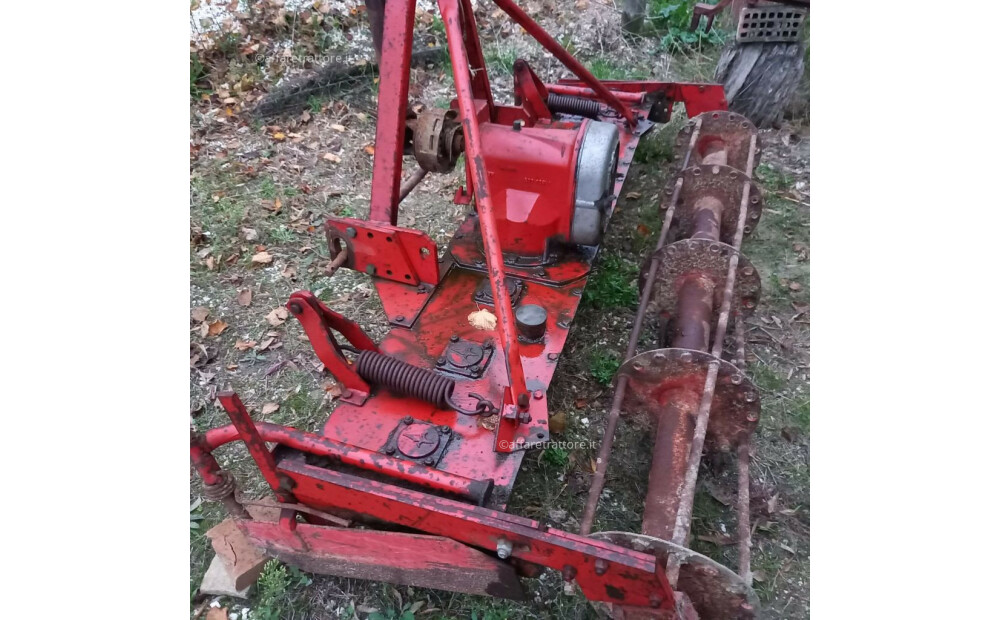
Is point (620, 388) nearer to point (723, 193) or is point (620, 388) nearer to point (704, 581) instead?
point (704, 581)

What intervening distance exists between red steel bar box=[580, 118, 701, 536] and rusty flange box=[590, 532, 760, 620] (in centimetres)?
17

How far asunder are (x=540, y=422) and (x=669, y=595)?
2.87 ft

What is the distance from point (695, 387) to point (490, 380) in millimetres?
965

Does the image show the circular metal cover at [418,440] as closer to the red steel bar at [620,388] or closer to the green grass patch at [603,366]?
the red steel bar at [620,388]

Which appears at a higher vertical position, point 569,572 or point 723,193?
point 723,193

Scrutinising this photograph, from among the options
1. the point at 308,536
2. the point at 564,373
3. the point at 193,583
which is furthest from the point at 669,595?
the point at 193,583

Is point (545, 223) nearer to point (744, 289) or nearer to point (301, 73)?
point (744, 289)

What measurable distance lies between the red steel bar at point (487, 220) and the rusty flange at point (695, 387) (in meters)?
0.59

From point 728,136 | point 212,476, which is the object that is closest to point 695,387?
point 212,476

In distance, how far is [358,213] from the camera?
5113 millimetres

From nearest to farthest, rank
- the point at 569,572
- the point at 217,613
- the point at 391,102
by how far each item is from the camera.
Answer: the point at 569,572
the point at 217,613
the point at 391,102

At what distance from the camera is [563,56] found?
4188mm

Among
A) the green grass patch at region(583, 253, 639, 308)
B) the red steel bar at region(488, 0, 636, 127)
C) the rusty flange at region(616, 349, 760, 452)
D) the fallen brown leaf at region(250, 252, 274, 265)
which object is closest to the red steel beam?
the rusty flange at region(616, 349, 760, 452)

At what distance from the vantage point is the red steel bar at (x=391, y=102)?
9.98 feet
